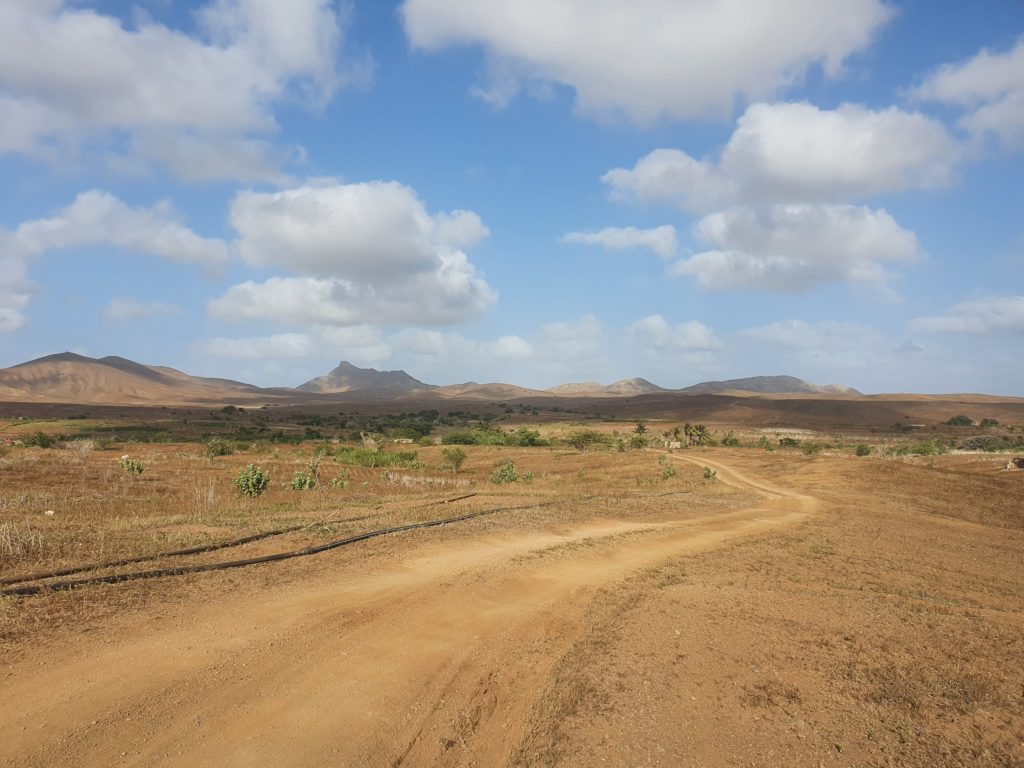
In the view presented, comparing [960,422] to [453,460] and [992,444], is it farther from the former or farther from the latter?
[453,460]

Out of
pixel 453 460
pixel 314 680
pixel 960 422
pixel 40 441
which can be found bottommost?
pixel 453 460

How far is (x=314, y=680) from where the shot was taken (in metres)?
5.69

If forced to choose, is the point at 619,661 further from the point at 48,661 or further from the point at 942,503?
the point at 942,503

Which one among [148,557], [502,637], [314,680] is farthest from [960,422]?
[314,680]

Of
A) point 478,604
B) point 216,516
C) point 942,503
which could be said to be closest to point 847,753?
point 478,604

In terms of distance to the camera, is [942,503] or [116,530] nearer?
[116,530]

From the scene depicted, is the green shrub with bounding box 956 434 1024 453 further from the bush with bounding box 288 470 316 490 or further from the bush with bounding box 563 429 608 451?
the bush with bounding box 288 470 316 490

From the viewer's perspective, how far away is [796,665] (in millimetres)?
6223

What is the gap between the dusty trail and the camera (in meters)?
4.58

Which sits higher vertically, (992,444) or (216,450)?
(992,444)

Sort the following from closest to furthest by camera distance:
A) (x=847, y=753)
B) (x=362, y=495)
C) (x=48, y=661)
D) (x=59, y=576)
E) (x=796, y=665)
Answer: (x=847, y=753), (x=48, y=661), (x=796, y=665), (x=59, y=576), (x=362, y=495)

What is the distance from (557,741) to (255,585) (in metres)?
5.54

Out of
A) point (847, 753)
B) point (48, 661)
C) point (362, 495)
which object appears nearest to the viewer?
point (847, 753)

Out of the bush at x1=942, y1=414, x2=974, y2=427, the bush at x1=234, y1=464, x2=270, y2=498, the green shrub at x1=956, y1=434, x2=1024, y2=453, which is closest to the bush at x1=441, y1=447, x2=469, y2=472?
the bush at x1=234, y1=464, x2=270, y2=498
